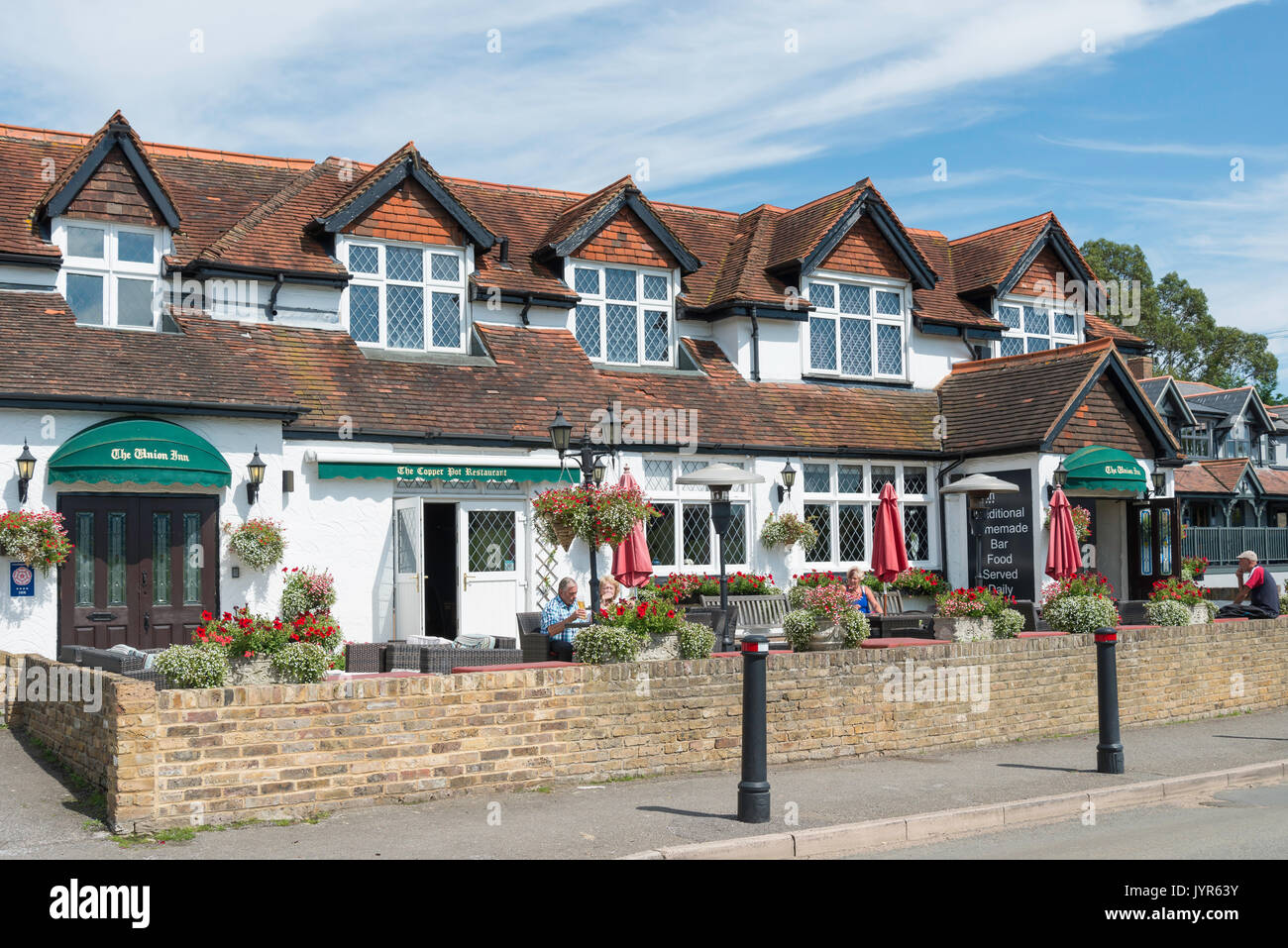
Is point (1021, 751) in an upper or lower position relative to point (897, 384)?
lower

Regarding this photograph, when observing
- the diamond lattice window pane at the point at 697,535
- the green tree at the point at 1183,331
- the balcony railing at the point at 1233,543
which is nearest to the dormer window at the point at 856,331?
the diamond lattice window pane at the point at 697,535

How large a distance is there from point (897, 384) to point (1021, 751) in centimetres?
1196

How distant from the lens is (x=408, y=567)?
17.8m

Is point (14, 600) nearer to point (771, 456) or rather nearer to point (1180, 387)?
point (771, 456)

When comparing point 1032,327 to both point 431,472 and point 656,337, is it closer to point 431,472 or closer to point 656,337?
point 656,337

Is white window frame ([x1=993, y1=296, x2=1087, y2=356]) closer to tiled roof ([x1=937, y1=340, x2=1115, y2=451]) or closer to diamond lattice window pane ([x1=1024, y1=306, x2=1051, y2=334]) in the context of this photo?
diamond lattice window pane ([x1=1024, y1=306, x2=1051, y2=334])

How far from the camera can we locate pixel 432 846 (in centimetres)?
873

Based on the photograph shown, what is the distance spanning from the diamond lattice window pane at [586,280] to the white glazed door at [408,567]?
18.4 ft

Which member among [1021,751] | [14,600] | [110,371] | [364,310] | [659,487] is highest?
[364,310]

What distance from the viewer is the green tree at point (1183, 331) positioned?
68.1 meters

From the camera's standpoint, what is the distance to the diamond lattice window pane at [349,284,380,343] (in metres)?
19.7

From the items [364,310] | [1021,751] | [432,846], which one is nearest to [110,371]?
[364,310]
